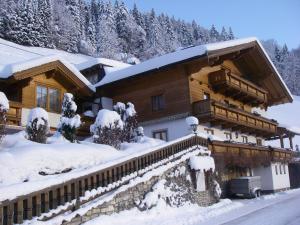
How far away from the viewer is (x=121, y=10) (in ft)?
330

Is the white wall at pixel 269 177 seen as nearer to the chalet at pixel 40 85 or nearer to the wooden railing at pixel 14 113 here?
the chalet at pixel 40 85

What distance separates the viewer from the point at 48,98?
23984 millimetres

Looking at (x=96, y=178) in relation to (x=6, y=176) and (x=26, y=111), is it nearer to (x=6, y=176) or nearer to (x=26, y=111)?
(x=6, y=176)

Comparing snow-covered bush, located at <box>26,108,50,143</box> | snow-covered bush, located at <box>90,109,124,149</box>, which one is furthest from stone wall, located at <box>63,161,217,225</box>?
snow-covered bush, located at <box>26,108,50,143</box>

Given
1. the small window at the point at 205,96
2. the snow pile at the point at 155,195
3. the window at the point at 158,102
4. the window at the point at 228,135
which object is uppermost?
the small window at the point at 205,96

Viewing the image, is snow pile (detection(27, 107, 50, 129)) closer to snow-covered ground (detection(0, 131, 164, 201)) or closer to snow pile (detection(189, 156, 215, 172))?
snow-covered ground (detection(0, 131, 164, 201))

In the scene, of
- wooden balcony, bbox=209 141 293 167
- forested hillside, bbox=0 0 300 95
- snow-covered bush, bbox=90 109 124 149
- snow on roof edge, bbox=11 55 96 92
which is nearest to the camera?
snow-covered bush, bbox=90 109 124 149

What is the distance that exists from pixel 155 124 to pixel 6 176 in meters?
15.9

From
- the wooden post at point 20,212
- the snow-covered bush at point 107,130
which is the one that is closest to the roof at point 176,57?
the snow-covered bush at point 107,130

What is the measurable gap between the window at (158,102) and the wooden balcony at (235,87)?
163 inches

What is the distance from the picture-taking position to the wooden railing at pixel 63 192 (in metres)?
8.30

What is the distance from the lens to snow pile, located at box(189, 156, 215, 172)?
1705cm

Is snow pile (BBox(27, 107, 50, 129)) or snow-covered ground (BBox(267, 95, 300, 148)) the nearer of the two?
snow pile (BBox(27, 107, 50, 129))

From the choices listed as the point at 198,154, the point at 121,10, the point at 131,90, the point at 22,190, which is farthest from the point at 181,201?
the point at 121,10
